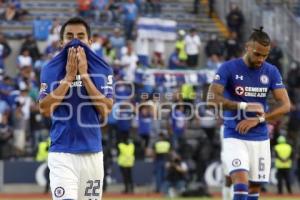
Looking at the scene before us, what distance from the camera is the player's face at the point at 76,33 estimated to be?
8.12 m

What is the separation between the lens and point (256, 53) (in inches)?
425

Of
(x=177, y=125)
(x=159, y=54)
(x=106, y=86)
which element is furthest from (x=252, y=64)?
(x=159, y=54)

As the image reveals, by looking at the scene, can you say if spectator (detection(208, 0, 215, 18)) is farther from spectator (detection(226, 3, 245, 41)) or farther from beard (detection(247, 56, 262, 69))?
beard (detection(247, 56, 262, 69))

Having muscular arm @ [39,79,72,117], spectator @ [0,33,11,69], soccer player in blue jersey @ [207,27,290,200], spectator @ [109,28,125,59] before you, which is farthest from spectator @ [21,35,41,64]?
muscular arm @ [39,79,72,117]

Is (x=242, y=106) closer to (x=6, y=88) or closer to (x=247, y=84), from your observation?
(x=247, y=84)

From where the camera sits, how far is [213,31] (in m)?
30.0

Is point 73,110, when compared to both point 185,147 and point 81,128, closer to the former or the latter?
point 81,128

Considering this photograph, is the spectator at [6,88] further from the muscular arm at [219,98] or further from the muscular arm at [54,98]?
the muscular arm at [54,98]

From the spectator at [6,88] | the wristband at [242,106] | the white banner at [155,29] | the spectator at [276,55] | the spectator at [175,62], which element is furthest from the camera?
the white banner at [155,29]

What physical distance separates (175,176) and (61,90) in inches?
608

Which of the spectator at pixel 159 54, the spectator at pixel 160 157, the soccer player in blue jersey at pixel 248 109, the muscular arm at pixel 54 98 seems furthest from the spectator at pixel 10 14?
the muscular arm at pixel 54 98

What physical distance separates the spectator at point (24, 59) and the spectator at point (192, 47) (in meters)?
4.59

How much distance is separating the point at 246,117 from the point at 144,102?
13.5m

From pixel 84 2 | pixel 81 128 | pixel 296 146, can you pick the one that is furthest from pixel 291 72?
pixel 81 128
